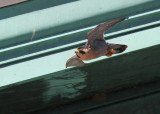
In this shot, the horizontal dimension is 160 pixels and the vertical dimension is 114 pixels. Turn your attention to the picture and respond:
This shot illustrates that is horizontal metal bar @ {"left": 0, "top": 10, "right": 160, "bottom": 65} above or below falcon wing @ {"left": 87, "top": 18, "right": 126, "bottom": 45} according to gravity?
above

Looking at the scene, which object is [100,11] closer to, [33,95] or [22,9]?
[22,9]

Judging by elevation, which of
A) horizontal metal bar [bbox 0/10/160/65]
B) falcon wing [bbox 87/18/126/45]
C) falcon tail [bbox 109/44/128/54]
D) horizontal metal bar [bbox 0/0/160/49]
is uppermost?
horizontal metal bar [bbox 0/0/160/49]

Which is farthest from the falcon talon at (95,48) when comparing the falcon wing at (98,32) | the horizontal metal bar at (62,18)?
the horizontal metal bar at (62,18)

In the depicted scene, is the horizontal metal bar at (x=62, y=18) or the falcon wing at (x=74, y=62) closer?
the falcon wing at (x=74, y=62)

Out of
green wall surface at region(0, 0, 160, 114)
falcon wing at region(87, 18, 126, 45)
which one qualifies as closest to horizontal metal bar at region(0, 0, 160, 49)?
green wall surface at region(0, 0, 160, 114)

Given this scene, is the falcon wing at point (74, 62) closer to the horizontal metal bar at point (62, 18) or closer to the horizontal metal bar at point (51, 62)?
the horizontal metal bar at point (51, 62)

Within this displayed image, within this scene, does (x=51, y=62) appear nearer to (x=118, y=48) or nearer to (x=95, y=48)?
(x=95, y=48)

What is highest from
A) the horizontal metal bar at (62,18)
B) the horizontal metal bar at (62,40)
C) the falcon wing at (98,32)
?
the horizontal metal bar at (62,18)

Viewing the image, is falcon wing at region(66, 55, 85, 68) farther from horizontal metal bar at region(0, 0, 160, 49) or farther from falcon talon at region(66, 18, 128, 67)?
horizontal metal bar at region(0, 0, 160, 49)

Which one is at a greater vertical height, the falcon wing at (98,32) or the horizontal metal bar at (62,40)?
the horizontal metal bar at (62,40)
